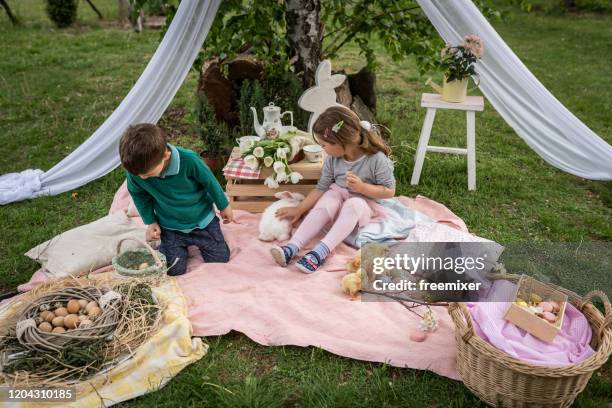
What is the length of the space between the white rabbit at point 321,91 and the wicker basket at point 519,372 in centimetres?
251

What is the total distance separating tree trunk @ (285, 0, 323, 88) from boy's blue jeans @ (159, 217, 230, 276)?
2341 millimetres

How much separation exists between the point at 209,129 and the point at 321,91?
4.03 feet

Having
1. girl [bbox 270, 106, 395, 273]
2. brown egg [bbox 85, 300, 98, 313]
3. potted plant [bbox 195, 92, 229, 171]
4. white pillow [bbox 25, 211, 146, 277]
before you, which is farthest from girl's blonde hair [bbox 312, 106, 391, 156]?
brown egg [bbox 85, 300, 98, 313]

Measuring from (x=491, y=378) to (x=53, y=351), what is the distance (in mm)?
2066

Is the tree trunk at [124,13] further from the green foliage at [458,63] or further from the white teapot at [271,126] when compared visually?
the green foliage at [458,63]

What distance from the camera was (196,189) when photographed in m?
3.69

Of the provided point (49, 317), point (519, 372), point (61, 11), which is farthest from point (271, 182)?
point (61, 11)

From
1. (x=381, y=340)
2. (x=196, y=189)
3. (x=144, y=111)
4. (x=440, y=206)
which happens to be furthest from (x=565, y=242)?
(x=144, y=111)

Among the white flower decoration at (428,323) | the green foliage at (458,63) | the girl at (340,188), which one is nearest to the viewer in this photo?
the white flower decoration at (428,323)

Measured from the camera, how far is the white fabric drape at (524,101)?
13.9 feet

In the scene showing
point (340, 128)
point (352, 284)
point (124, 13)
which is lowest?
point (352, 284)

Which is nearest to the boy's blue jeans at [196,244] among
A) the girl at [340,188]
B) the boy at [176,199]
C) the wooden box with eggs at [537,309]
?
the boy at [176,199]

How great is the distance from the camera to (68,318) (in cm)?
268

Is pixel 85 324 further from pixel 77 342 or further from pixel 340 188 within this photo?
pixel 340 188
